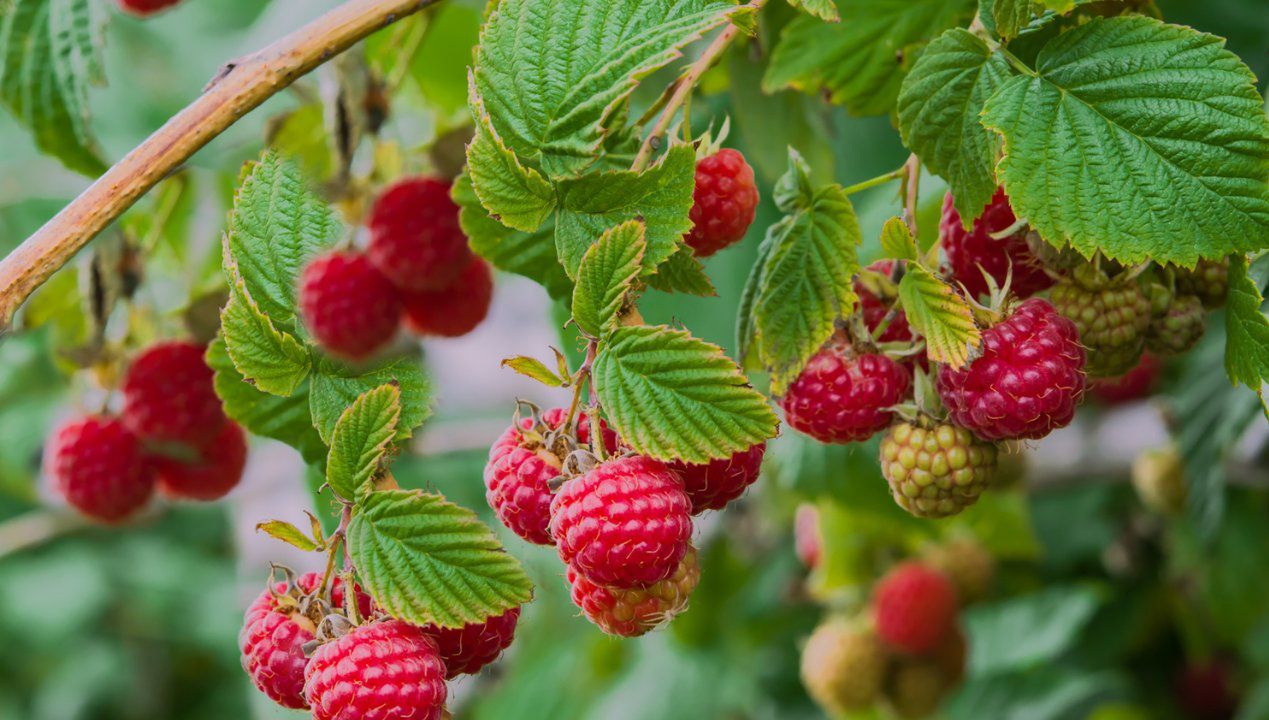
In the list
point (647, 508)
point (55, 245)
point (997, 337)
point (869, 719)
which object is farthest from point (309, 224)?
point (869, 719)

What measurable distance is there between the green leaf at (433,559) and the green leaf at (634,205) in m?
0.14

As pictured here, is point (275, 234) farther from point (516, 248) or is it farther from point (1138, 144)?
point (1138, 144)

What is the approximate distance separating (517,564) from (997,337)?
0.29m

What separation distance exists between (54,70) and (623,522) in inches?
28.7

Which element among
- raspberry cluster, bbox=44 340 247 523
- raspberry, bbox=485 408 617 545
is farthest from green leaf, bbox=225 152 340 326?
raspberry cluster, bbox=44 340 247 523

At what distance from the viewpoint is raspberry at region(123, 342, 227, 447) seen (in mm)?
1168

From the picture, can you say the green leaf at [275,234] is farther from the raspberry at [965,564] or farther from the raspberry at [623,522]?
the raspberry at [965,564]

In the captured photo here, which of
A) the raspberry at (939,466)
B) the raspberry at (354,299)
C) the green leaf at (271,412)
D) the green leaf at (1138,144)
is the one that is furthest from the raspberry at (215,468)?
the green leaf at (1138,144)

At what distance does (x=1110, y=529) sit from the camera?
2.10 m

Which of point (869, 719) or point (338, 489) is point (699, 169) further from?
point (869, 719)

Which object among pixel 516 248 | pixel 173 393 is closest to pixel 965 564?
pixel 173 393

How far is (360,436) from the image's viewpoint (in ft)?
2.10

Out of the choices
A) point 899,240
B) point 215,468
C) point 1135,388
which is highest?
point 899,240

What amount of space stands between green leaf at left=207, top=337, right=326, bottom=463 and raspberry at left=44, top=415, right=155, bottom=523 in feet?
1.56
